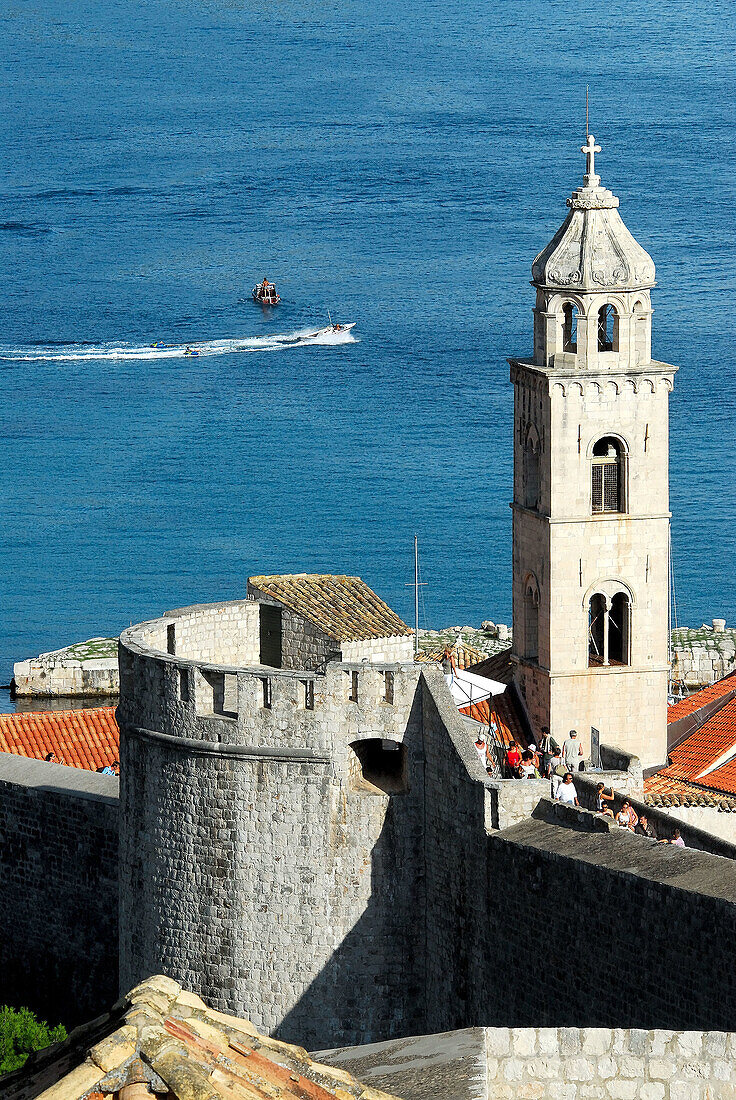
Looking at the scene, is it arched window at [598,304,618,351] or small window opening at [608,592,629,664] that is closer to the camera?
arched window at [598,304,618,351]

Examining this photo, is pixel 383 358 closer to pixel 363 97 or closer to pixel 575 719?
pixel 363 97

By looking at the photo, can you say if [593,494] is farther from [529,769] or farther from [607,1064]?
[607,1064]

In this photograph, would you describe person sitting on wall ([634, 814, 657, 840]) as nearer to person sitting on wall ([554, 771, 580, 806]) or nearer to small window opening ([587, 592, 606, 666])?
person sitting on wall ([554, 771, 580, 806])

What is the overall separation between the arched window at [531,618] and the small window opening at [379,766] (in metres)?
11.3

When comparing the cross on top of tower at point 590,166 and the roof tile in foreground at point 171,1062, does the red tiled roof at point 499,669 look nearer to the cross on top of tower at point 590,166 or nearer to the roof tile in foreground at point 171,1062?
the cross on top of tower at point 590,166

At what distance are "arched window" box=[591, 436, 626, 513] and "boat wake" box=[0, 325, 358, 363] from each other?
3661 inches

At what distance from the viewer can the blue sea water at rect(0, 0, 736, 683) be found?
9694cm

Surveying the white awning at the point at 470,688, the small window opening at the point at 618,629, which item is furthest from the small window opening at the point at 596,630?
the white awning at the point at 470,688

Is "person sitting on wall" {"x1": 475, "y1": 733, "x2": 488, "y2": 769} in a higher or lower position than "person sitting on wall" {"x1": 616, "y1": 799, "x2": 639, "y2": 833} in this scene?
higher

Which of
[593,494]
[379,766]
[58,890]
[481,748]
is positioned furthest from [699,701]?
Answer: [379,766]

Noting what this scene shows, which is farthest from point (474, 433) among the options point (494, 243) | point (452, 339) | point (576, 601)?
point (576, 601)

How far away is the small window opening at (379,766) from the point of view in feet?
82.1

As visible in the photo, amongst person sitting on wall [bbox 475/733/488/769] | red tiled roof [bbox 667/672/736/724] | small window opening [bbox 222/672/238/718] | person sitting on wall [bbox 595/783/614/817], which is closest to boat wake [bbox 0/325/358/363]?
red tiled roof [bbox 667/672/736/724]

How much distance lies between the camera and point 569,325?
3581cm
